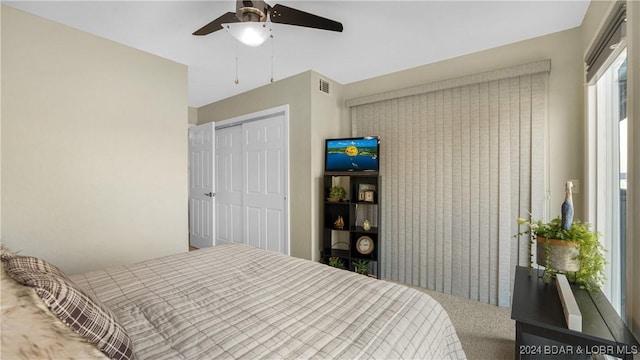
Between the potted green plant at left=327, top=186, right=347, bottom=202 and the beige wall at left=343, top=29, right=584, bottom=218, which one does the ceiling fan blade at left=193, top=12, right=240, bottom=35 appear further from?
the beige wall at left=343, top=29, right=584, bottom=218

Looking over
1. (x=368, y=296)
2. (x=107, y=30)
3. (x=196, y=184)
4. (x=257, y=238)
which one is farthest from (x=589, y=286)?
(x=196, y=184)

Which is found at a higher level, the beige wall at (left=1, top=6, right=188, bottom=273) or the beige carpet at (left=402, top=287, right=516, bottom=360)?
the beige wall at (left=1, top=6, right=188, bottom=273)

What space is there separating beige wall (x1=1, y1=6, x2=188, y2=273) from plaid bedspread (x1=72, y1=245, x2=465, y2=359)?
3.26 feet

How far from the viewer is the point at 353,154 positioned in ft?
9.82

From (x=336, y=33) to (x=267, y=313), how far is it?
84.6 inches

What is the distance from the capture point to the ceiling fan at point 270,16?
4.89 ft

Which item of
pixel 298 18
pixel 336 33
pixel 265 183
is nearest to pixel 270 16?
pixel 298 18

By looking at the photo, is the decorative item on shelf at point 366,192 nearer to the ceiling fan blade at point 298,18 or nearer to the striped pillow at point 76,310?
the ceiling fan blade at point 298,18

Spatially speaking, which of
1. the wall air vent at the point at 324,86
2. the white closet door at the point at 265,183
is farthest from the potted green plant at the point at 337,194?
the wall air vent at the point at 324,86

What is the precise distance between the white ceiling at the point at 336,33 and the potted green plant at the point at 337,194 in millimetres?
1360

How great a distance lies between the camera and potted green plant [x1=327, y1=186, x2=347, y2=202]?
3.05m

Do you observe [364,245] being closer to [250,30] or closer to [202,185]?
[250,30]

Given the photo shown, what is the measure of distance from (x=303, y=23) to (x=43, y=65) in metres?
2.04

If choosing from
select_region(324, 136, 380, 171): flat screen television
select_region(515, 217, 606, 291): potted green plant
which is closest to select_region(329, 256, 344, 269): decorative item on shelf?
select_region(324, 136, 380, 171): flat screen television
